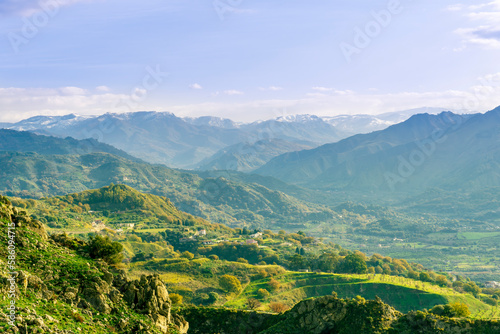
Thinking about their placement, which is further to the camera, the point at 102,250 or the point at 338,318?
the point at 102,250

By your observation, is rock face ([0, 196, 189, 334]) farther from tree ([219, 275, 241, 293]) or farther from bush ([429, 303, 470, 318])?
tree ([219, 275, 241, 293])

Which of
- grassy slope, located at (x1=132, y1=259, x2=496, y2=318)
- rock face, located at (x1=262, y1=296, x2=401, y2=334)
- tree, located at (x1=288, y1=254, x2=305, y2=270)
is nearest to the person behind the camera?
rock face, located at (x1=262, y1=296, x2=401, y2=334)

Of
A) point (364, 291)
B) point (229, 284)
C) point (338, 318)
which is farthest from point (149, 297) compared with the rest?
point (364, 291)

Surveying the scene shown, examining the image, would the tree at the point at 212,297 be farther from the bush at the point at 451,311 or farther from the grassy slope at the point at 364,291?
the bush at the point at 451,311

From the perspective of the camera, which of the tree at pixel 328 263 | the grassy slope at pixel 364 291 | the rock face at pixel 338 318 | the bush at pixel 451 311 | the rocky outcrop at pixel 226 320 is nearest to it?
the rock face at pixel 338 318

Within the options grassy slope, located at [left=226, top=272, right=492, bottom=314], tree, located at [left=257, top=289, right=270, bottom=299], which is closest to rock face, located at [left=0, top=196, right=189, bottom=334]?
grassy slope, located at [left=226, top=272, right=492, bottom=314]

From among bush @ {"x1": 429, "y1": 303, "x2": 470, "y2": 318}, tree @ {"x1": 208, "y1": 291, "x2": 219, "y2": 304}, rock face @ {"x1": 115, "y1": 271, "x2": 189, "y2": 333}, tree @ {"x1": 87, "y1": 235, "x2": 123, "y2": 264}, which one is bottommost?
tree @ {"x1": 208, "y1": 291, "x2": 219, "y2": 304}

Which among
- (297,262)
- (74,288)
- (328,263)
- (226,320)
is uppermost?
(74,288)

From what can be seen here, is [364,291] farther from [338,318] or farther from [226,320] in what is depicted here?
[338,318]

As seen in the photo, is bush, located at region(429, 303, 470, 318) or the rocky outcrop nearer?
bush, located at region(429, 303, 470, 318)

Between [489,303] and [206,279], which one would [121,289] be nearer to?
[206,279]

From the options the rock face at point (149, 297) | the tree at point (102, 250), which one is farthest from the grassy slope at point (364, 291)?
the rock face at point (149, 297)

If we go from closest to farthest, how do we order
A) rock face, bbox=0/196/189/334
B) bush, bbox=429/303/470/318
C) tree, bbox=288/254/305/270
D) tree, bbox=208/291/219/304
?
rock face, bbox=0/196/189/334 → bush, bbox=429/303/470/318 → tree, bbox=208/291/219/304 → tree, bbox=288/254/305/270

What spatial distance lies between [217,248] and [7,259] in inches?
5112
